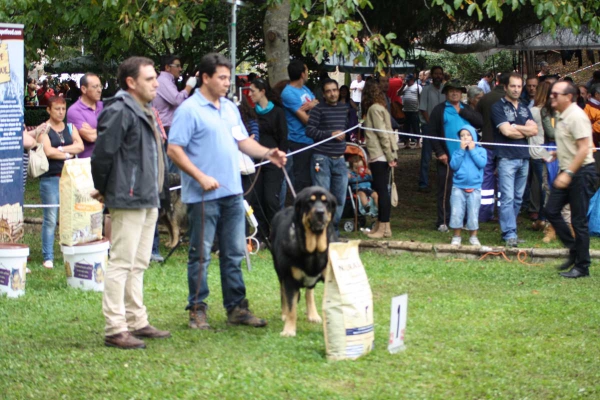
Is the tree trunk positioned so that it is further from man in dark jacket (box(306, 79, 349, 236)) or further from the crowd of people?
Answer: man in dark jacket (box(306, 79, 349, 236))

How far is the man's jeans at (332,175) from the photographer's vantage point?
11.1m

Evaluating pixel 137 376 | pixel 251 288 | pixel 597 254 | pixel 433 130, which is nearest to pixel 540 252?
pixel 597 254

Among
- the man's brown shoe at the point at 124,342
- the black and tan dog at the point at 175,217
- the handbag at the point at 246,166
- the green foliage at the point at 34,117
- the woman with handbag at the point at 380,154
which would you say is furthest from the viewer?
the green foliage at the point at 34,117

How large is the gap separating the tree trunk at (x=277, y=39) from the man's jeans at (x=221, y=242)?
248 inches

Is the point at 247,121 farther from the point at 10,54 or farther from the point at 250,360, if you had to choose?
the point at 250,360

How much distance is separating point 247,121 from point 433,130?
3049 millimetres

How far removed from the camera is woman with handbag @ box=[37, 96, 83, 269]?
9602 millimetres

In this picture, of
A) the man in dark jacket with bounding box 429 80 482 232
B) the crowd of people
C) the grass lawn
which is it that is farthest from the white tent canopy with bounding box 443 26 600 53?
the grass lawn

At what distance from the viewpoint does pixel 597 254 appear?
10.3 meters

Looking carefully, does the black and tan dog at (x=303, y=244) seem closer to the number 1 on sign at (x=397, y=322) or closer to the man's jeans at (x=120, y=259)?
the number 1 on sign at (x=397, y=322)

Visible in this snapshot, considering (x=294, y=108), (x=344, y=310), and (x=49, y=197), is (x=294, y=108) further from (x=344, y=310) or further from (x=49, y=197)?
(x=344, y=310)

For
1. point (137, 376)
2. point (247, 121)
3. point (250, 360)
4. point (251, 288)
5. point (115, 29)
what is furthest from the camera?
point (115, 29)

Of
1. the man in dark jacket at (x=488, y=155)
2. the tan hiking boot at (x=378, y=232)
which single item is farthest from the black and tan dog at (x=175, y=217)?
the man in dark jacket at (x=488, y=155)

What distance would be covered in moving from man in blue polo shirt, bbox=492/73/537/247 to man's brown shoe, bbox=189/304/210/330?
5459mm
